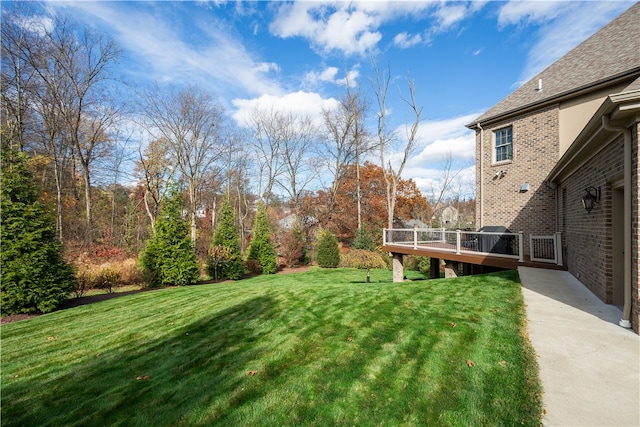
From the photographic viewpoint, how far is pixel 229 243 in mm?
15766

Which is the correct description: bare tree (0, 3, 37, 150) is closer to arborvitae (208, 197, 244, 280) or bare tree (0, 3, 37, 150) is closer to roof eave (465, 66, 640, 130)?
arborvitae (208, 197, 244, 280)

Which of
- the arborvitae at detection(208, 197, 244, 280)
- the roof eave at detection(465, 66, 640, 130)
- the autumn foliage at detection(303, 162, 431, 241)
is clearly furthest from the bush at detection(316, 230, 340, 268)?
the roof eave at detection(465, 66, 640, 130)

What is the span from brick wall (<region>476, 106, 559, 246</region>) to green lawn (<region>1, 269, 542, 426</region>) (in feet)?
18.4

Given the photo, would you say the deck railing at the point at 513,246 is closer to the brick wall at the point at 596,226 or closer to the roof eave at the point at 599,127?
the brick wall at the point at 596,226

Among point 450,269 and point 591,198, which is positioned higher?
point 591,198

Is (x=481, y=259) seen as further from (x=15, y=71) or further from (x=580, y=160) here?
(x=15, y=71)

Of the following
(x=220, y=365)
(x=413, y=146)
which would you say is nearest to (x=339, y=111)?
(x=413, y=146)

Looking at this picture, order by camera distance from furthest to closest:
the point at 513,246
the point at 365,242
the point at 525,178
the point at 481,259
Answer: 1. the point at 365,242
2. the point at 525,178
3. the point at 513,246
4. the point at 481,259

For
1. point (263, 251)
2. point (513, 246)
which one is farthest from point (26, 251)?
point (513, 246)

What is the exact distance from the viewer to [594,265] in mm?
5523

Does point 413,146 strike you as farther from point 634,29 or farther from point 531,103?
point 634,29

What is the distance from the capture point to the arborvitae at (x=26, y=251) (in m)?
7.35

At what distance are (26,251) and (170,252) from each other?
511 centimetres

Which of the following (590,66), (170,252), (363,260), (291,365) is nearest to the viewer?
(291,365)
